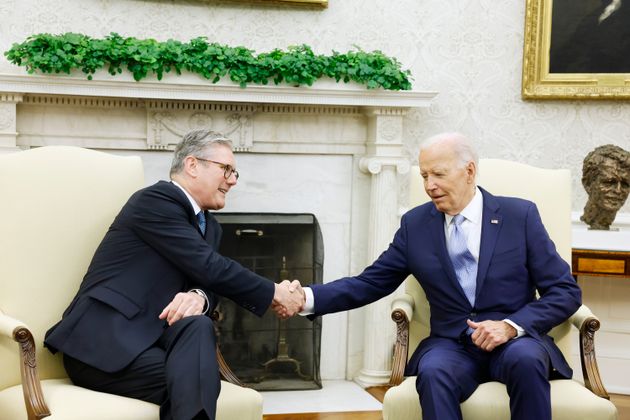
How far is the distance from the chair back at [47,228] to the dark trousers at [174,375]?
25 cm

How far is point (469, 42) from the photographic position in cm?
514

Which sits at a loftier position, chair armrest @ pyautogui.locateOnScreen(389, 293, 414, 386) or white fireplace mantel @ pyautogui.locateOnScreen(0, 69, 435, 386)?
white fireplace mantel @ pyautogui.locateOnScreen(0, 69, 435, 386)

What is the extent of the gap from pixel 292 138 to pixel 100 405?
2545 millimetres

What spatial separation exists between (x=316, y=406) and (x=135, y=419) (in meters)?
2.02

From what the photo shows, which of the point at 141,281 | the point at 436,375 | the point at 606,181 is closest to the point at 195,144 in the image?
the point at 141,281

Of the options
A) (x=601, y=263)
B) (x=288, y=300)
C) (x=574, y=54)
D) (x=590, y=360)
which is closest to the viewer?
(x=590, y=360)

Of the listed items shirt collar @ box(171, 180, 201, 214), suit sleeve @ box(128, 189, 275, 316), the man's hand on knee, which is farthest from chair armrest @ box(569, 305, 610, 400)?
shirt collar @ box(171, 180, 201, 214)

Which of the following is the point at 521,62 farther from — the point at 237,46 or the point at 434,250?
the point at 434,250

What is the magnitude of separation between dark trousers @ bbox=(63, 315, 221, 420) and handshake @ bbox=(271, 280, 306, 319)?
0.48m

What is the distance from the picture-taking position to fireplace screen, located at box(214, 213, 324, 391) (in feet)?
15.3

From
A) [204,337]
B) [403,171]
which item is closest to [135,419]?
[204,337]

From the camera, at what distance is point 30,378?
2.59 metres

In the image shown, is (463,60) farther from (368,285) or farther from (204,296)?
(204,296)

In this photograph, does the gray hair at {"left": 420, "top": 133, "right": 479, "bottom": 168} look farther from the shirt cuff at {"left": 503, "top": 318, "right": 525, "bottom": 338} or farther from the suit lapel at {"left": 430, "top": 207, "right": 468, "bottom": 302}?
the shirt cuff at {"left": 503, "top": 318, "right": 525, "bottom": 338}
